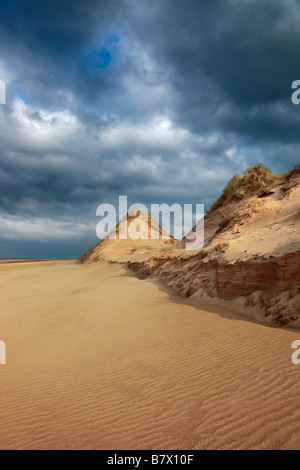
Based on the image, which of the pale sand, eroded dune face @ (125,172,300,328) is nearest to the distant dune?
eroded dune face @ (125,172,300,328)

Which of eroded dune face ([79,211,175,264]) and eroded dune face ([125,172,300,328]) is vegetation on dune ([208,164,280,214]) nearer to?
eroded dune face ([125,172,300,328])

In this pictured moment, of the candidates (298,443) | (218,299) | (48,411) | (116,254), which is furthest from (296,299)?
(116,254)

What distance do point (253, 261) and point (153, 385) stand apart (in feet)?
15.5

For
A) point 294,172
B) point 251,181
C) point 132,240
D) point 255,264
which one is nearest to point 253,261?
point 255,264

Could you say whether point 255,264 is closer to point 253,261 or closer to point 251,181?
point 253,261

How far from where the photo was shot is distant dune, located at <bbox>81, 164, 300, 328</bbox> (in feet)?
20.2

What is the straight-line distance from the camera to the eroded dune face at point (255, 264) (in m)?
6.10

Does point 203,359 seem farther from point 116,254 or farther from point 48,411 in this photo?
point 116,254

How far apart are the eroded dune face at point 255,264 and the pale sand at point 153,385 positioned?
3.10 feet

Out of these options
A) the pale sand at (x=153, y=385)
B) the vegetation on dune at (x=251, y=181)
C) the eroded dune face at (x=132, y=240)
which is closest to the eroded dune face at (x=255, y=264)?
the vegetation on dune at (x=251, y=181)

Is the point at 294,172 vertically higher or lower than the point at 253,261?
higher

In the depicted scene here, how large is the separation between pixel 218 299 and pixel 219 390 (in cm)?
489

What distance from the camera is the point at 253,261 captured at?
7.15m
